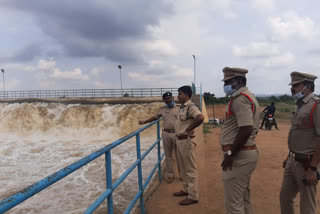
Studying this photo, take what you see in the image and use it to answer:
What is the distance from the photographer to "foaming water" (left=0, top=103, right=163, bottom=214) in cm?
557

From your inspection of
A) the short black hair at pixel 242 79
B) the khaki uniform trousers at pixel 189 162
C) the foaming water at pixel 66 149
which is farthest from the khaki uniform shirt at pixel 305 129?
the foaming water at pixel 66 149

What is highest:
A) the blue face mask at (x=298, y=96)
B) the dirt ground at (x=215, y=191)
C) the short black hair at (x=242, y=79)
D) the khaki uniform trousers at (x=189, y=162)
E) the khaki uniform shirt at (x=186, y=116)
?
the short black hair at (x=242, y=79)

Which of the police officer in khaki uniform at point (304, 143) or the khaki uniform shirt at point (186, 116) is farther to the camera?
the khaki uniform shirt at point (186, 116)

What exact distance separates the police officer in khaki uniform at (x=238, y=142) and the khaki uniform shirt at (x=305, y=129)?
47 centimetres

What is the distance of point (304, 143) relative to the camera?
87.8 inches

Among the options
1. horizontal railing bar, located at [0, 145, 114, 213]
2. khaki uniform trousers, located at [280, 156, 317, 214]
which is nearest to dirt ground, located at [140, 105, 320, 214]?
khaki uniform trousers, located at [280, 156, 317, 214]

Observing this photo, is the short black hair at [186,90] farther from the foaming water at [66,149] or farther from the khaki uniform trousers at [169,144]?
the foaming water at [66,149]

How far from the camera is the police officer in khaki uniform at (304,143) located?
6.97 ft

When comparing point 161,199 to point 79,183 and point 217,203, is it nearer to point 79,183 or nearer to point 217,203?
point 217,203

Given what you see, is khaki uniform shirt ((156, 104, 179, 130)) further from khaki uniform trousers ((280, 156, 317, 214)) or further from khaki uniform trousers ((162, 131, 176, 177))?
khaki uniform trousers ((280, 156, 317, 214))

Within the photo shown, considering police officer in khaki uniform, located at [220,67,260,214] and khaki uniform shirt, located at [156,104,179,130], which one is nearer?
police officer in khaki uniform, located at [220,67,260,214]

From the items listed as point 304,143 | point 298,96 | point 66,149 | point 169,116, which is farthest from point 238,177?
point 66,149

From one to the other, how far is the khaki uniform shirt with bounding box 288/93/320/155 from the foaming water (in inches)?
142

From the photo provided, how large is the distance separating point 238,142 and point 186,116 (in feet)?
4.45
